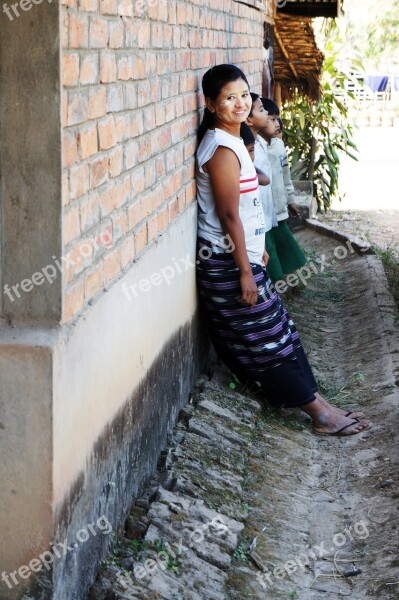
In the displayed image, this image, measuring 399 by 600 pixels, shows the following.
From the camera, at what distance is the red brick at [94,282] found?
2858 mm

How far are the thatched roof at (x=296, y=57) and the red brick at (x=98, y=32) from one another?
7570mm

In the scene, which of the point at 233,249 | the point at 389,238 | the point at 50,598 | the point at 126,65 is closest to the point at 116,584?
the point at 50,598

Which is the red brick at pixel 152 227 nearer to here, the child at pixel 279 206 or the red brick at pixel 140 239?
the red brick at pixel 140 239

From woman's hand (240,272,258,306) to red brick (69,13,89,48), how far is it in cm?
208

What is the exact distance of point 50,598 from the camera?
2.67 m

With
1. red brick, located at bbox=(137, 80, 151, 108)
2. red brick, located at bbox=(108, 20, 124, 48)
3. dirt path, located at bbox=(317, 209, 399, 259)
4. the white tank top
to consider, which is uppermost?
red brick, located at bbox=(108, 20, 124, 48)

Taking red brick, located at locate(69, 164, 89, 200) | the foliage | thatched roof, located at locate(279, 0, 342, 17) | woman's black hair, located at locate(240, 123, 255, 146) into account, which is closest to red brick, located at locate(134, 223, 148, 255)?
red brick, located at locate(69, 164, 89, 200)

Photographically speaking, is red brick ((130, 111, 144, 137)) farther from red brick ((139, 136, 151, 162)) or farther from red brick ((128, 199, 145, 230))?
red brick ((128, 199, 145, 230))

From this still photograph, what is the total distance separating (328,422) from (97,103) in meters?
2.67

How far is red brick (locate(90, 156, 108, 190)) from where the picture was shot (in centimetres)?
285

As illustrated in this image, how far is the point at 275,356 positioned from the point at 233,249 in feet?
2.11

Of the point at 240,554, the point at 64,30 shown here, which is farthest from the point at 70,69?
the point at 240,554

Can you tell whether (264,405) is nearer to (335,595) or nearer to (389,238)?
(335,595)

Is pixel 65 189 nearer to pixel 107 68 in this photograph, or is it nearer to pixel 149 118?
pixel 107 68
